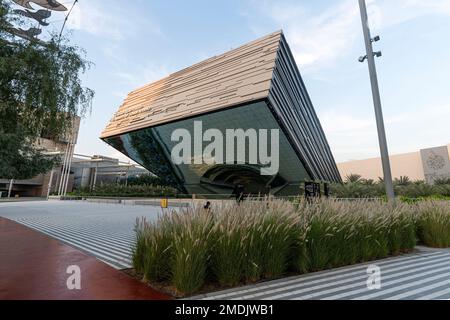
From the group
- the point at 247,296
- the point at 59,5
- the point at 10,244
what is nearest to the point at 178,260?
the point at 247,296

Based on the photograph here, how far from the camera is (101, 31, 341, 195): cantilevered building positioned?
81.6 ft

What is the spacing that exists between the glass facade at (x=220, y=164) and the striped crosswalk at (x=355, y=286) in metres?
20.3

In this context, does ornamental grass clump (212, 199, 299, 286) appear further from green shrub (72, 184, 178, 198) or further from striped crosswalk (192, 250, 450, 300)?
green shrub (72, 184, 178, 198)

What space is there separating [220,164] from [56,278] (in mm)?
28083

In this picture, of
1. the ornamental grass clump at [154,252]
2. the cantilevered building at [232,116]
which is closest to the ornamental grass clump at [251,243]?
the ornamental grass clump at [154,252]

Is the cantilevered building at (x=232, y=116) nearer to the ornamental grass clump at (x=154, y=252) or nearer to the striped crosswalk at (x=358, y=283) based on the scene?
the striped crosswalk at (x=358, y=283)

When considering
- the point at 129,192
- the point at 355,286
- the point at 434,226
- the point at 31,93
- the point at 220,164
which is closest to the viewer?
the point at 355,286

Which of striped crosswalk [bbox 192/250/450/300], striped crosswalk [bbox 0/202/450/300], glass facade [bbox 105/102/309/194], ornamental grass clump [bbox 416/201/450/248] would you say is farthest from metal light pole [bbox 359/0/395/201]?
glass facade [bbox 105/102/309/194]

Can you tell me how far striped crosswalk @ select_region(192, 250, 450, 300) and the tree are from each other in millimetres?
5400

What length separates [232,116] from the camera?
2681cm

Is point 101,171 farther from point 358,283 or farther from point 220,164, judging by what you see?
point 358,283

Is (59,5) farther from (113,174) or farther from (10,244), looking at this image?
(113,174)

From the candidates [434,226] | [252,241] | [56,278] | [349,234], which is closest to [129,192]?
[56,278]

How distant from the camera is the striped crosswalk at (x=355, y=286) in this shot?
3156mm
